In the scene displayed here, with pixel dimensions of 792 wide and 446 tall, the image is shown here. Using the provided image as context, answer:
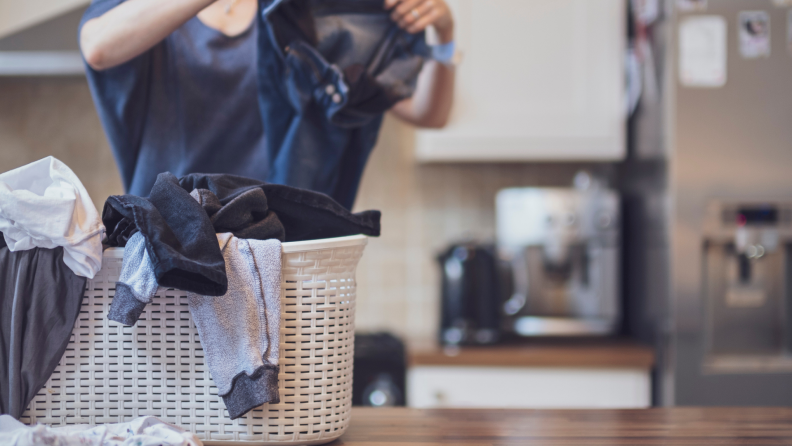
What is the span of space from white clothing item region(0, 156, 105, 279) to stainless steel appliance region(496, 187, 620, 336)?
135 cm

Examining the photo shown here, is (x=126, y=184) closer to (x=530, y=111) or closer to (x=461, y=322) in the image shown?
(x=461, y=322)

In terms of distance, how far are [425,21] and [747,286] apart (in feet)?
4.11

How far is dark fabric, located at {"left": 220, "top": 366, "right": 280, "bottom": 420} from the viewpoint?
1.75 ft

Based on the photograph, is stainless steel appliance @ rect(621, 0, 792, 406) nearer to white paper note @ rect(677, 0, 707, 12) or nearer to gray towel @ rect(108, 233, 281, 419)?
white paper note @ rect(677, 0, 707, 12)

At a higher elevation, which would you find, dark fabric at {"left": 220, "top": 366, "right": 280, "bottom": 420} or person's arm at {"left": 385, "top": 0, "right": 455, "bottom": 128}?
person's arm at {"left": 385, "top": 0, "right": 455, "bottom": 128}

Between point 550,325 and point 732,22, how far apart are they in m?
0.96

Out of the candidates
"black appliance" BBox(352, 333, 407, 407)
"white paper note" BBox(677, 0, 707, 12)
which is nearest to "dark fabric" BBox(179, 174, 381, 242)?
"black appliance" BBox(352, 333, 407, 407)

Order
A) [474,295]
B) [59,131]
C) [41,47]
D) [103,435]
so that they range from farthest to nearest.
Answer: [59,131], [474,295], [41,47], [103,435]

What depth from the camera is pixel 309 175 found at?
92 centimetres

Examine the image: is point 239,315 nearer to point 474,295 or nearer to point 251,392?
point 251,392

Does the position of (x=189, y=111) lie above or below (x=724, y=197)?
above

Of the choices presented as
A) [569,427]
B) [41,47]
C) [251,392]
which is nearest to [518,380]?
[569,427]

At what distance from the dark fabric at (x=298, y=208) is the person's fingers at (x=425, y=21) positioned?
1.16 feet

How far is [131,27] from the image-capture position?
2.36 ft
